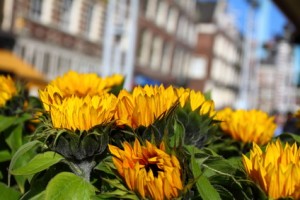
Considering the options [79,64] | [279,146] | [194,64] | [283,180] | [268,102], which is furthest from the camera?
[268,102]

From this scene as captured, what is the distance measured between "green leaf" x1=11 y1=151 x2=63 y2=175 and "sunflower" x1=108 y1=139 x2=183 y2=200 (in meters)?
0.15

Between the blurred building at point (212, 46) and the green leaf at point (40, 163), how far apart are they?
4963 centimetres

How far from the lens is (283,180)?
3.32ft

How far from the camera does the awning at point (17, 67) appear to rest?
18.3 metres

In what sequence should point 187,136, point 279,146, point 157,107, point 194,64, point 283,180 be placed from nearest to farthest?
point 283,180, point 279,146, point 157,107, point 187,136, point 194,64

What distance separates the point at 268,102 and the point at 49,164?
3353 inches

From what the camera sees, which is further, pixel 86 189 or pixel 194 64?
pixel 194 64

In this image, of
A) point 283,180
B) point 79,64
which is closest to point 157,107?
point 283,180

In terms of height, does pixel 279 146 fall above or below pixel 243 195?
above

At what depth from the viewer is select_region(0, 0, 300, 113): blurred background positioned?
1839cm

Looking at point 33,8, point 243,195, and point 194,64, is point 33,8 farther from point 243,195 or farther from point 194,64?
point 194,64

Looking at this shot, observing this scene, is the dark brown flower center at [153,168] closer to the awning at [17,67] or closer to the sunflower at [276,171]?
the sunflower at [276,171]

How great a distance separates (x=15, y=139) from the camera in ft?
5.63

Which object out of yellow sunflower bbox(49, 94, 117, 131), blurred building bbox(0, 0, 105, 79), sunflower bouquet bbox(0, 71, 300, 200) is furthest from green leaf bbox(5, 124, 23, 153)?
blurred building bbox(0, 0, 105, 79)
